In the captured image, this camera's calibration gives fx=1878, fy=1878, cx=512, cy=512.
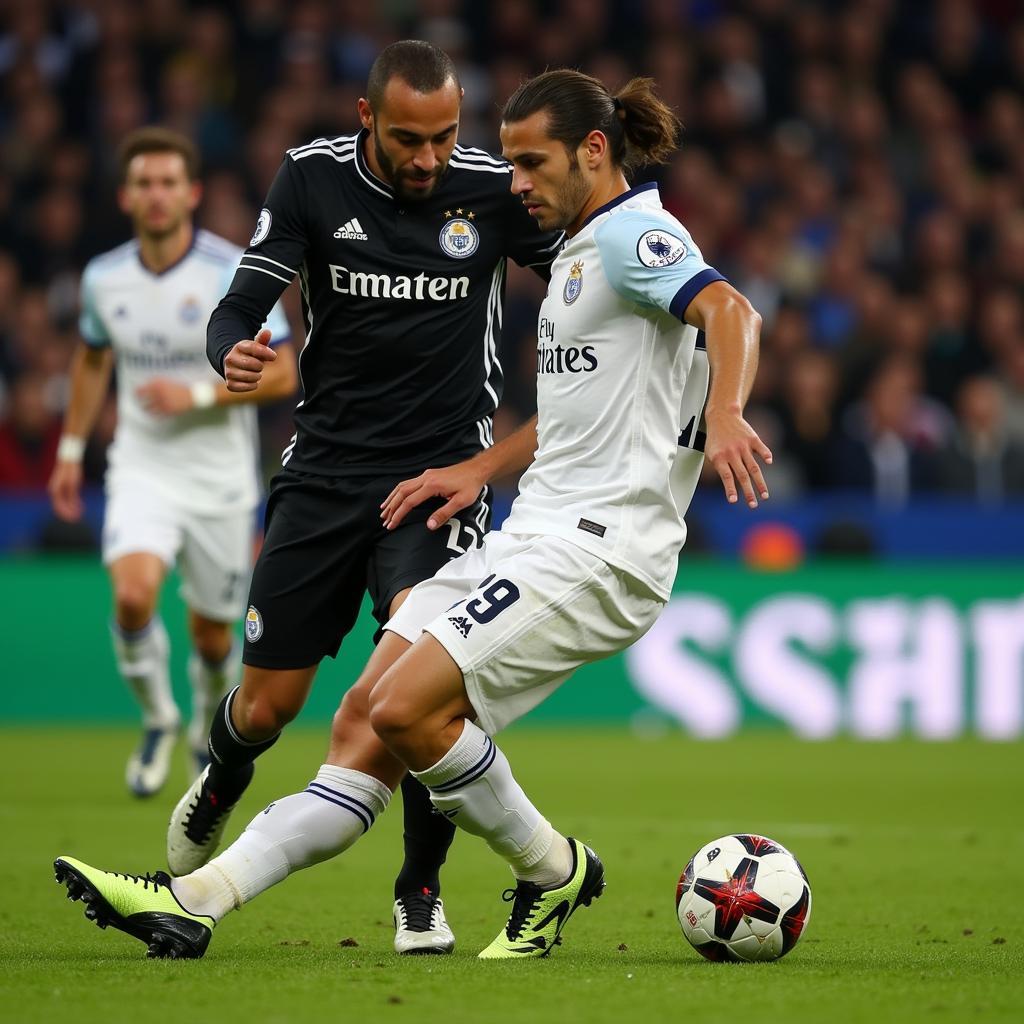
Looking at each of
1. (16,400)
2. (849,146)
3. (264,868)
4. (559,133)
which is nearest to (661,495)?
(559,133)

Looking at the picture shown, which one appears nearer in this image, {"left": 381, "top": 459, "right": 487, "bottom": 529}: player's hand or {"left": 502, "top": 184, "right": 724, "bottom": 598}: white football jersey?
{"left": 502, "top": 184, "right": 724, "bottom": 598}: white football jersey

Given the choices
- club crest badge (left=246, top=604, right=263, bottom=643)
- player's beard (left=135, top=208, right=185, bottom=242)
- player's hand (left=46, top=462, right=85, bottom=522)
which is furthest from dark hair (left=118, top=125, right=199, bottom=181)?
club crest badge (left=246, top=604, right=263, bottom=643)

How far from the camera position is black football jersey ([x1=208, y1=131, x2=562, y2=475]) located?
537 cm

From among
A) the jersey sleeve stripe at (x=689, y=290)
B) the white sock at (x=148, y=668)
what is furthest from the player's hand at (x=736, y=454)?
the white sock at (x=148, y=668)

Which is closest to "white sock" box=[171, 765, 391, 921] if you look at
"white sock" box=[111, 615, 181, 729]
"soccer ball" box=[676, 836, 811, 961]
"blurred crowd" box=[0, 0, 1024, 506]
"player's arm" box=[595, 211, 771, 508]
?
"soccer ball" box=[676, 836, 811, 961]

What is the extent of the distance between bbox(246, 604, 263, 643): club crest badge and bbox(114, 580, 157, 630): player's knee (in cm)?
331

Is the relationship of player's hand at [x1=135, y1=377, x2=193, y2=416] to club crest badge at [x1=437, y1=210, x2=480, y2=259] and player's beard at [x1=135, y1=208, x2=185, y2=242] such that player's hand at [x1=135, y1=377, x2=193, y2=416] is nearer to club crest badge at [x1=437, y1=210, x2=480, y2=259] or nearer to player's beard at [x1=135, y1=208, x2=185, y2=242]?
player's beard at [x1=135, y1=208, x2=185, y2=242]

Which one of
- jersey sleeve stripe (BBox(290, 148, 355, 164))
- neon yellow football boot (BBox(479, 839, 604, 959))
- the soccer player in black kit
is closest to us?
neon yellow football boot (BBox(479, 839, 604, 959))

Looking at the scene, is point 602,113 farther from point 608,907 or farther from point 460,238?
point 608,907

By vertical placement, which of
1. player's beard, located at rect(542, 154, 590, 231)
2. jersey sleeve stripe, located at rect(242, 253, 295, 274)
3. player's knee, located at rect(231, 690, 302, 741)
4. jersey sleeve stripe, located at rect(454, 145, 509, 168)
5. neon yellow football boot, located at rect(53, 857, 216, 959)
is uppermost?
jersey sleeve stripe, located at rect(454, 145, 509, 168)

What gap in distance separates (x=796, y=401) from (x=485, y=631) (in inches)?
377

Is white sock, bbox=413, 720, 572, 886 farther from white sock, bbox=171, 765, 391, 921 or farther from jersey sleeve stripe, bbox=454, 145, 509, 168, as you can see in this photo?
jersey sleeve stripe, bbox=454, 145, 509, 168

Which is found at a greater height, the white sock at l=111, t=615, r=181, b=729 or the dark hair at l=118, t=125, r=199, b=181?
Result: the dark hair at l=118, t=125, r=199, b=181

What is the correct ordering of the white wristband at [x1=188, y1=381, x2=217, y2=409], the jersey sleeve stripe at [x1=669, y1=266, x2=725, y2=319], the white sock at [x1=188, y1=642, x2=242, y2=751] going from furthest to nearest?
the white sock at [x1=188, y1=642, x2=242, y2=751], the white wristband at [x1=188, y1=381, x2=217, y2=409], the jersey sleeve stripe at [x1=669, y1=266, x2=725, y2=319]
